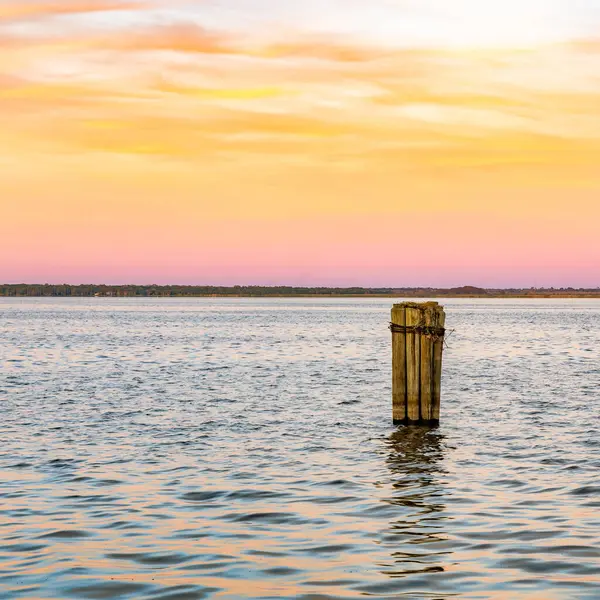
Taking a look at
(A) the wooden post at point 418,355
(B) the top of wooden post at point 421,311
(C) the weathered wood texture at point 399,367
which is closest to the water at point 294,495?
(C) the weathered wood texture at point 399,367

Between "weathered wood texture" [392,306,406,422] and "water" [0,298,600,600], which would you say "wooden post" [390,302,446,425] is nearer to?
"weathered wood texture" [392,306,406,422]

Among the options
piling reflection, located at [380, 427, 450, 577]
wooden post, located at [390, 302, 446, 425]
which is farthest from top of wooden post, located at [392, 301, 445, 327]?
piling reflection, located at [380, 427, 450, 577]

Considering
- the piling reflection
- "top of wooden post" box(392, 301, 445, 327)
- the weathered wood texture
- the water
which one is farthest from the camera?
the weathered wood texture

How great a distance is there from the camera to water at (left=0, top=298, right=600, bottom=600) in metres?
9.86

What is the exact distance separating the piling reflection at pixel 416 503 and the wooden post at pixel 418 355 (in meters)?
0.66

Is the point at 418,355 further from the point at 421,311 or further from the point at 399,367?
the point at 421,311

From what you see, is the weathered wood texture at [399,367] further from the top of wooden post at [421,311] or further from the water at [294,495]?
the water at [294,495]

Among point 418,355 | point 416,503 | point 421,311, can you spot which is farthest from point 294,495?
point 421,311

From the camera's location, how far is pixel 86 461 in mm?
17016

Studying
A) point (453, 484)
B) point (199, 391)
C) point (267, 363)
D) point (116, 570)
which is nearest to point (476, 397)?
point (199, 391)

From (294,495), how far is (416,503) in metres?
1.84

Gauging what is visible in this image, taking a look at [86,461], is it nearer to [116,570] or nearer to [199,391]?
[116,570]

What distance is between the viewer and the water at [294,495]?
32.3ft

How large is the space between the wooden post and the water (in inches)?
27.8
